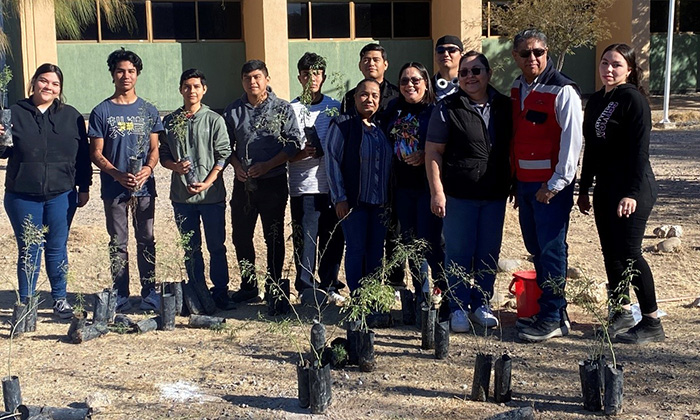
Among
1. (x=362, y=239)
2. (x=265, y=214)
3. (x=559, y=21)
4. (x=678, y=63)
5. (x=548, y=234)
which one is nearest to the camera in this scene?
(x=548, y=234)

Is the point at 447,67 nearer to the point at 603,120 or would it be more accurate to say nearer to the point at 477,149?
the point at 477,149

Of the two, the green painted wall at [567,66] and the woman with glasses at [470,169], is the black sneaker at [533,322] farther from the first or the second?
the green painted wall at [567,66]

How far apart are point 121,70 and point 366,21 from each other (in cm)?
1980

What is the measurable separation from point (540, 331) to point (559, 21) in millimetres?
19445

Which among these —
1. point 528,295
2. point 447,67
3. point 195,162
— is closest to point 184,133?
point 195,162

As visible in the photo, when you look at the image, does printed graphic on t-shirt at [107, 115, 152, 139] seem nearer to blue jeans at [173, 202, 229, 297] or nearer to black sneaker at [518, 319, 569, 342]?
blue jeans at [173, 202, 229, 297]

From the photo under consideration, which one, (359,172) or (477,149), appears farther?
(359,172)

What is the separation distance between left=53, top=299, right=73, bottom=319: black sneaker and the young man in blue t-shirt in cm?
39

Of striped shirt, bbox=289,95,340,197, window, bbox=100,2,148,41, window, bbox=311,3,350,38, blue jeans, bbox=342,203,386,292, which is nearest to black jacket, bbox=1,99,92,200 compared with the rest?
striped shirt, bbox=289,95,340,197

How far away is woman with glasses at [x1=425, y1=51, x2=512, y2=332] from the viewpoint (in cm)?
560

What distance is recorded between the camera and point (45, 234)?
21.1 feet

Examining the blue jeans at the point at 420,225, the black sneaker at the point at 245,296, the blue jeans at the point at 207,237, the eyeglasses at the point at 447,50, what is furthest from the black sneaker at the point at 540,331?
the blue jeans at the point at 207,237

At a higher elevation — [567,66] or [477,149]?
[567,66]

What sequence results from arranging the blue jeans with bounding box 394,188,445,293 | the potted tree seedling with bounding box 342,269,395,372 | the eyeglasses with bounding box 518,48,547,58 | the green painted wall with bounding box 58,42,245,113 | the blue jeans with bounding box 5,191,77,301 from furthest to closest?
the green painted wall with bounding box 58,42,245,113 → the blue jeans with bounding box 5,191,77,301 → the blue jeans with bounding box 394,188,445,293 → the eyeglasses with bounding box 518,48,547,58 → the potted tree seedling with bounding box 342,269,395,372
